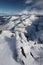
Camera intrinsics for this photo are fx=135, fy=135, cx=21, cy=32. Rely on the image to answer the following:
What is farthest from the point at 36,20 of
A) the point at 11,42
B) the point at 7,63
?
the point at 7,63

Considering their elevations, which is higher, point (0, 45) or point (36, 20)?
point (0, 45)

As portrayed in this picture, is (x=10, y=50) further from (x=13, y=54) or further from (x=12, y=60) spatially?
(x=12, y=60)

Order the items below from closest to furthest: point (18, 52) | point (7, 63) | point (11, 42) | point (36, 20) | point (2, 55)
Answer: point (7, 63)
point (2, 55)
point (18, 52)
point (11, 42)
point (36, 20)

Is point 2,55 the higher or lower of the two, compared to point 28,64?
higher

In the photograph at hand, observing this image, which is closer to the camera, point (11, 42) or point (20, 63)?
point (20, 63)

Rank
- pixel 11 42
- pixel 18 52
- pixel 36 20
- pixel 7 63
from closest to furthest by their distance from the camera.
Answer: pixel 7 63 → pixel 18 52 → pixel 11 42 → pixel 36 20

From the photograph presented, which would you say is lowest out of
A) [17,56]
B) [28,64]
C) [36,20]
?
[36,20]

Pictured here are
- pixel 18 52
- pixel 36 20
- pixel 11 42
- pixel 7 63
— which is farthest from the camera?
pixel 36 20

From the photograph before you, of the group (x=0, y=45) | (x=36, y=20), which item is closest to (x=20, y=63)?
(x=0, y=45)

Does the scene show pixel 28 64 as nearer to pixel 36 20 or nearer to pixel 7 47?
pixel 7 47
